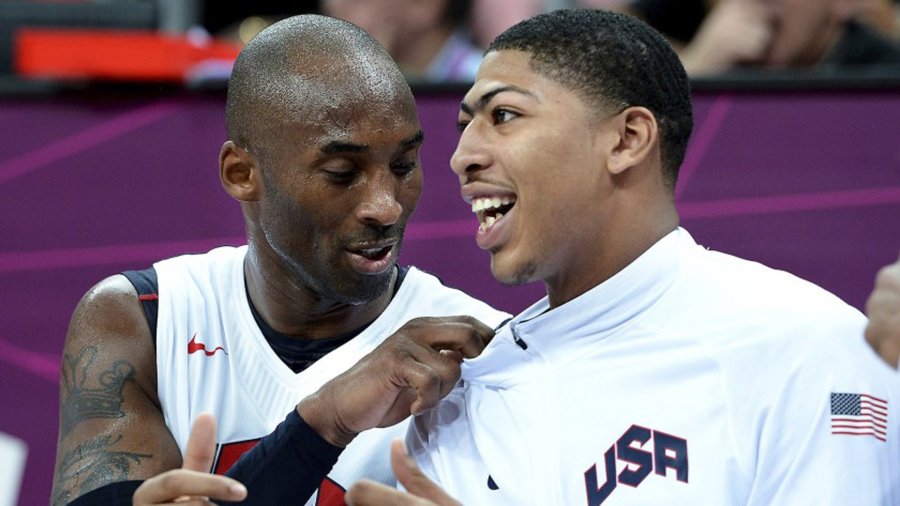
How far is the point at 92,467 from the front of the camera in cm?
270

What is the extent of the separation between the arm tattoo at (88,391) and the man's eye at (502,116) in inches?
37.1

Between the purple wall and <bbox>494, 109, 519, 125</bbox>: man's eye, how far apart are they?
1285 mm

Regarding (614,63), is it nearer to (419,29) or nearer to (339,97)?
(339,97)

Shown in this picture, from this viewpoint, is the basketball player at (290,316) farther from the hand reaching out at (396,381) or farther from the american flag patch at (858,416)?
the american flag patch at (858,416)

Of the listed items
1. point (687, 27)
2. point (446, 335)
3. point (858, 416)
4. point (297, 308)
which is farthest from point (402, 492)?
point (687, 27)

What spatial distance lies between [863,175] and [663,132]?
52.6 inches

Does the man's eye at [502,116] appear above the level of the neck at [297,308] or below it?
above

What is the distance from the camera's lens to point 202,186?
154 inches

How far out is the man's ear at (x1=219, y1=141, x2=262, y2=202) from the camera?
2930 mm

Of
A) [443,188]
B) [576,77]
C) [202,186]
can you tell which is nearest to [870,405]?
[576,77]

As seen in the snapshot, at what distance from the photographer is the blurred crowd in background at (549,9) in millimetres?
4266

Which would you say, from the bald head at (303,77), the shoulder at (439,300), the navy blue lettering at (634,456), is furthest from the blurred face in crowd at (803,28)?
the navy blue lettering at (634,456)

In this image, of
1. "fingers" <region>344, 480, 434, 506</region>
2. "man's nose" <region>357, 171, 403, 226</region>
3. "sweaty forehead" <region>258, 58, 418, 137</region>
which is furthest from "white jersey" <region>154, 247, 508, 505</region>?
"fingers" <region>344, 480, 434, 506</region>

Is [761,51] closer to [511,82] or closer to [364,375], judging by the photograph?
[511,82]
